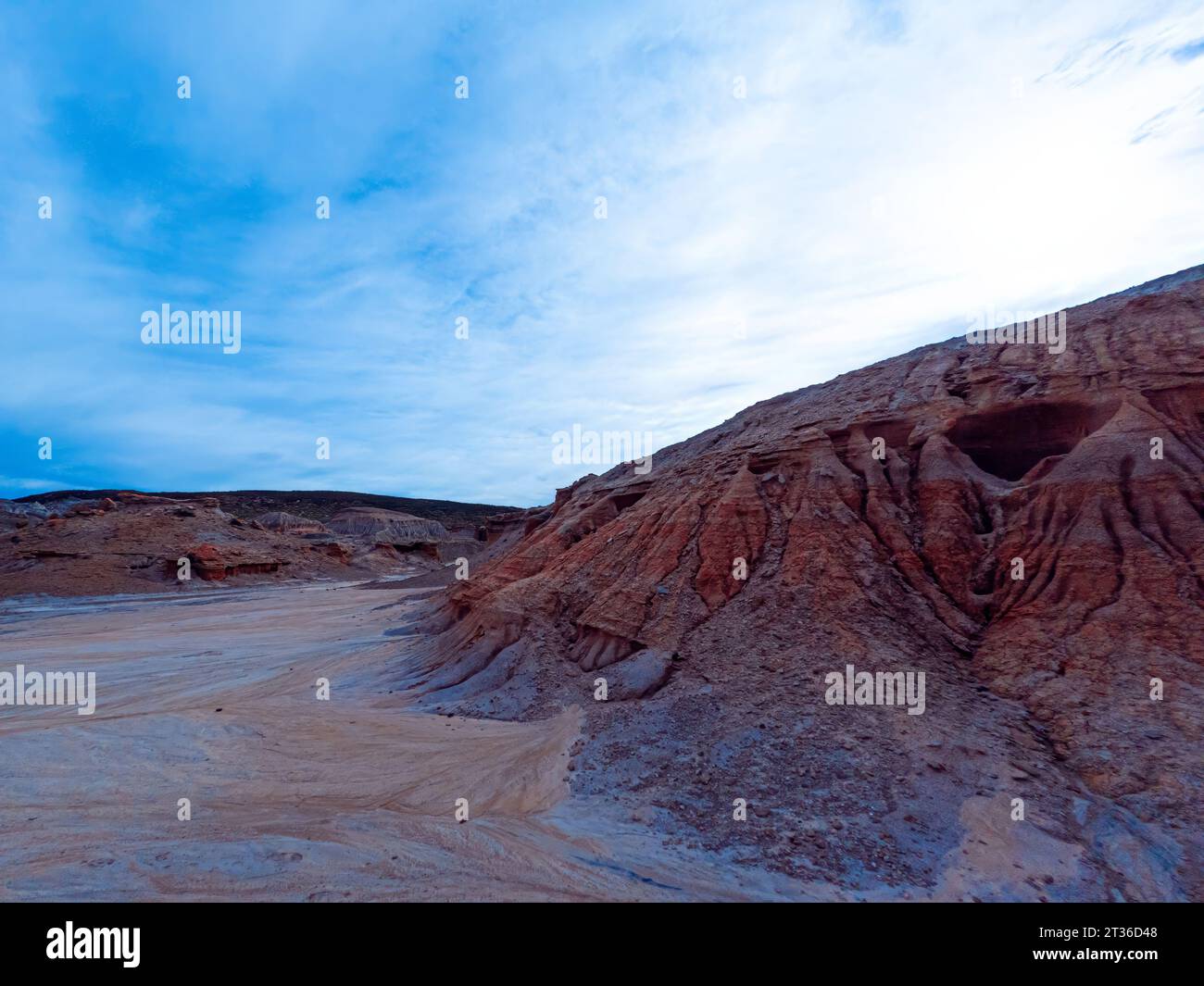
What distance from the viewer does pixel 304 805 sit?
777 cm

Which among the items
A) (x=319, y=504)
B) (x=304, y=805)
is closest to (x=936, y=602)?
(x=304, y=805)

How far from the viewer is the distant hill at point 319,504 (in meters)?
104

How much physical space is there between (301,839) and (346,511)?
104 meters

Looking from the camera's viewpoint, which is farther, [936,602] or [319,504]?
[319,504]

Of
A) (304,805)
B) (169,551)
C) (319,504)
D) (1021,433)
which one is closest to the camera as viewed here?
(304,805)

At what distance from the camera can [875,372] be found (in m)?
18.4

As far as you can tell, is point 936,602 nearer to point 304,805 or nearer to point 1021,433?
point 1021,433

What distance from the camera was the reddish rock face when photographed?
725cm

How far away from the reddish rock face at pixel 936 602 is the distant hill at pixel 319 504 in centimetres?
9628

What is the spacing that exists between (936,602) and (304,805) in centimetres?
1080

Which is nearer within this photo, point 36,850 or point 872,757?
point 36,850

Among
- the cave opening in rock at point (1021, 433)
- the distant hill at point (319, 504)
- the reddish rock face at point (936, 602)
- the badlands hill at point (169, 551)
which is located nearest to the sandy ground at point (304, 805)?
the reddish rock face at point (936, 602)
